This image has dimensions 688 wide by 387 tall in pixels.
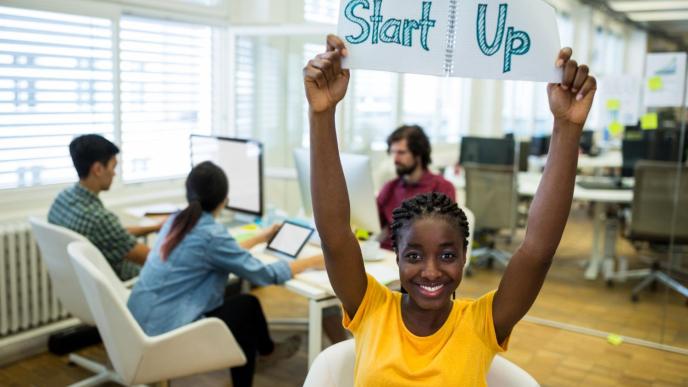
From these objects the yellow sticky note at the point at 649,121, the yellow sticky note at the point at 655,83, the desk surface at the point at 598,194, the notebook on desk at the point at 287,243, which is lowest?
the notebook on desk at the point at 287,243

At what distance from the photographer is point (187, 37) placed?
4.44 meters

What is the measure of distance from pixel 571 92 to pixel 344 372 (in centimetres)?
85

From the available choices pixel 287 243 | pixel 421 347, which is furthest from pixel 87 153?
pixel 421 347

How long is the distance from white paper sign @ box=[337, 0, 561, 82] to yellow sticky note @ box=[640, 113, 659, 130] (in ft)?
10.3

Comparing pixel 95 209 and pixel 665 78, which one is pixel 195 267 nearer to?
pixel 95 209

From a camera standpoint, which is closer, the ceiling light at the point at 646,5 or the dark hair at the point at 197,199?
the dark hair at the point at 197,199

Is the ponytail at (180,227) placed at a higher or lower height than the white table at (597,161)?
lower

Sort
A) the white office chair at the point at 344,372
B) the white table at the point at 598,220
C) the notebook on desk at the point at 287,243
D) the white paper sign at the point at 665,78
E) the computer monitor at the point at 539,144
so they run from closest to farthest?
the white office chair at the point at 344,372 < the notebook on desk at the point at 287,243 < the white paper sign at the point at 665,78 < the white table at the point at 598,220 < the computer monitor at the point at 539,144

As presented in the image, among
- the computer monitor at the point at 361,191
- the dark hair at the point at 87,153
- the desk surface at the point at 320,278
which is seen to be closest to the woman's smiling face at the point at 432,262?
the desk surface at the point at 320,278

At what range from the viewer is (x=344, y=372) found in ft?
5.14

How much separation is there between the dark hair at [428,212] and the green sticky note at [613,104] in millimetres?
3307

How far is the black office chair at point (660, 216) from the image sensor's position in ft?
13.0

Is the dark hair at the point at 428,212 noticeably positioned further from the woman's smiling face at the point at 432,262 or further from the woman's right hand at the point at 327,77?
the woman's right hand at the point at 327,77

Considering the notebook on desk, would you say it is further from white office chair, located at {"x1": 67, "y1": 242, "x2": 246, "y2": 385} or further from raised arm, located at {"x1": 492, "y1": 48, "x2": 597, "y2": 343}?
raised arm, located at {"x1": 492, "y1": 48, "x2": 597, "y2": 343}
